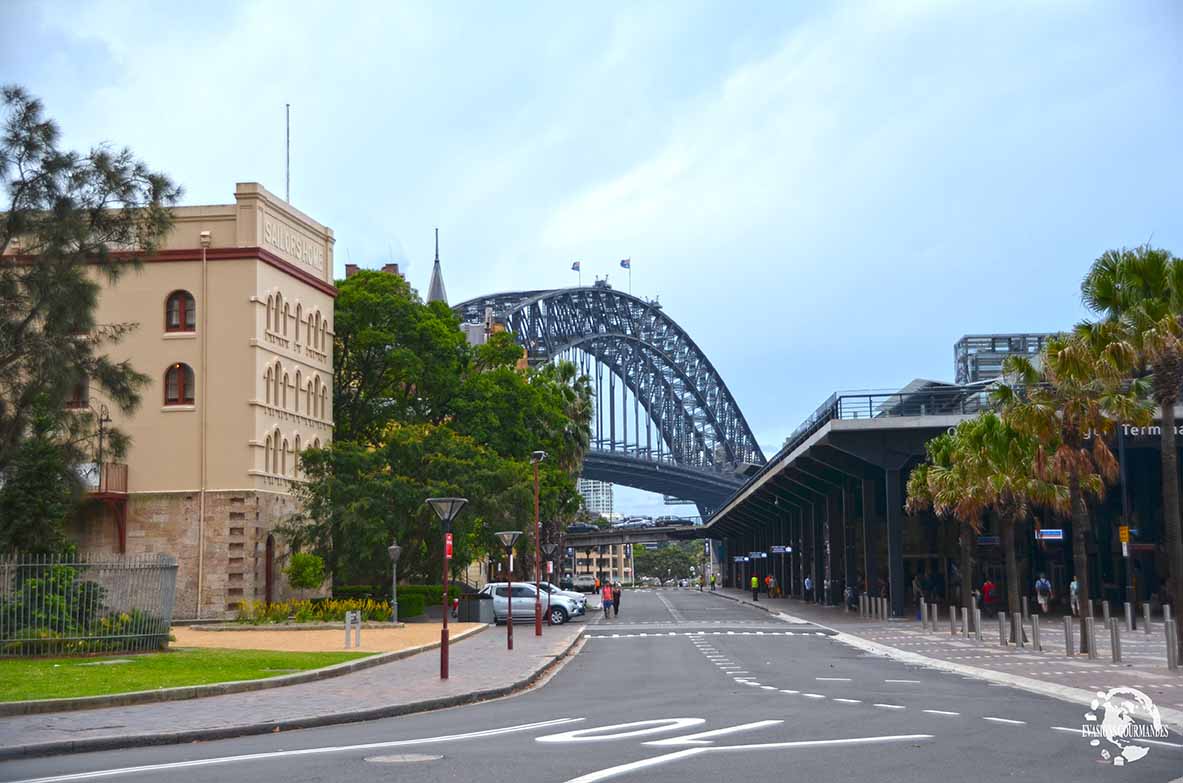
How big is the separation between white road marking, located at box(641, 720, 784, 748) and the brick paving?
220 inches

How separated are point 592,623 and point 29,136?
3020 centimetres

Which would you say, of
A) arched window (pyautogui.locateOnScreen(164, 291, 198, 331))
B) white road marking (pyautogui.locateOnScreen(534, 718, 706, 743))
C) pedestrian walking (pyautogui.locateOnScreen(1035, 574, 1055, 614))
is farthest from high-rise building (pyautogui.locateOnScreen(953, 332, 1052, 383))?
white road marking (pyautogui.locateOnScreen(534, 718, 706, 743))

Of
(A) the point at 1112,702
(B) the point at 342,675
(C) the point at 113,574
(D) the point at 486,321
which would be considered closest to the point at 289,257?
(C) the point at 113,574

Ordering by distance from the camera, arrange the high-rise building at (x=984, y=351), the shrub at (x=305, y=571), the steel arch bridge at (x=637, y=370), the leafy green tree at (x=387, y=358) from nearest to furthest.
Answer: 1. the shrub at (x=305, y=571)
2. the leafy green tree at (x=387, y=358)
3. the high-rise building at (x=984, y=351)
4. the steel arch bridge at (x=637, y=370)

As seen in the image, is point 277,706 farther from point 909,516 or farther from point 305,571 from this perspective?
point 909,516

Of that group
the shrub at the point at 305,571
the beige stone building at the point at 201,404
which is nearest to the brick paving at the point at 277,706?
the shrub at the point at 305,571

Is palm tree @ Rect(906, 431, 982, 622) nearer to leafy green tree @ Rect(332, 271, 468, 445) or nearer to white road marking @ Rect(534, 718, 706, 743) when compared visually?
leafy green tree @ Rect(332, 271, 468, 445)

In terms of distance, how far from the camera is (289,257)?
53.7 meters

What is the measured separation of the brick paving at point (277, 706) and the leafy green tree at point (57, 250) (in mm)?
11603

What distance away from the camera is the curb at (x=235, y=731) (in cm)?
1550

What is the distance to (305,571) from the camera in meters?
49.6

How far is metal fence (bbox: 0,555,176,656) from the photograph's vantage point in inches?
1123

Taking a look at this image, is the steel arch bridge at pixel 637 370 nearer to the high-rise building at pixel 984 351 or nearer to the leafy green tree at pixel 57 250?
the high-rise building at pixel 984 351

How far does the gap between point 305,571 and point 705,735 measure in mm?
36114
